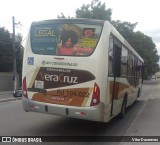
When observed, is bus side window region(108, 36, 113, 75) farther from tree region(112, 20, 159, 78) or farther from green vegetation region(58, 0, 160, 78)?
tree region(112, 20, 159, 78)

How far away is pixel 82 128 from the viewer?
1072 cm

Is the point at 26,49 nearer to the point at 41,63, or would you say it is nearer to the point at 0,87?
the point at 41,63

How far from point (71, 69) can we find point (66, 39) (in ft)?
3.01

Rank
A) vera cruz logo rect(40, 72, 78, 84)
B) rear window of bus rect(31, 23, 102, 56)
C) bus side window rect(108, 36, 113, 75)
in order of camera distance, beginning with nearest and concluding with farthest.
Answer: vera cruz logo rect(40, 72, 78, 84) < rear window of bus rect(31, 23, 102, 56) < bus side window rect(108, 36, 113, 75)

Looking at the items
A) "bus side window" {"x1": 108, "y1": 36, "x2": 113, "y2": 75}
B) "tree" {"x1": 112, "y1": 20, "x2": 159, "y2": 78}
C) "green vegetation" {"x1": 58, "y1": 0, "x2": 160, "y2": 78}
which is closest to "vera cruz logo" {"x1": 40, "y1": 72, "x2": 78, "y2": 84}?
"bus side window" {"x1": 108, "y1": 36, "x2": 113, "y2": 75}

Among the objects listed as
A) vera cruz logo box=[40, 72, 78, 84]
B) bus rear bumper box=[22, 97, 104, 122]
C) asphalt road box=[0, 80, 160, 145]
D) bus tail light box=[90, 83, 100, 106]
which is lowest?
asphalt road box=[0, 80, 160, 145]

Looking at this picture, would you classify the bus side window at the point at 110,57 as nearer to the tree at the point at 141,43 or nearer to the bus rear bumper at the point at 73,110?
the bus rear bumper at the point at 73,110

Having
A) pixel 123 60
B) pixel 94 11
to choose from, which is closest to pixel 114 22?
pixel 94 11

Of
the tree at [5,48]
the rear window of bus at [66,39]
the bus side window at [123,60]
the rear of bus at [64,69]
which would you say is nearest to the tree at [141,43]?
the tree at [5,48]

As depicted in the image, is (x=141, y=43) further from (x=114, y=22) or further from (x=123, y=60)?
(x=123, y=60)

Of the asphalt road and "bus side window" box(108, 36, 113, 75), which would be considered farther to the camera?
the asphalt road

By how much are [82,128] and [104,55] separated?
2879 millimetres

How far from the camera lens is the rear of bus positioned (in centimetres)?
890

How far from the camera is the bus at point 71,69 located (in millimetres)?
8883
